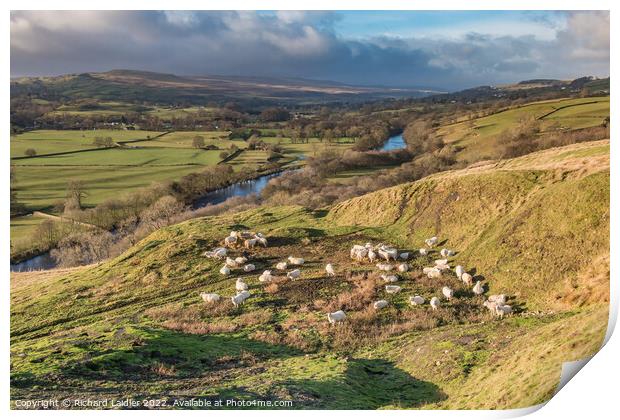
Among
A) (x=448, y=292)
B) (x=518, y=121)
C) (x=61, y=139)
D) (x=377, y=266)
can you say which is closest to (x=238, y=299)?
(x=377, y=266)

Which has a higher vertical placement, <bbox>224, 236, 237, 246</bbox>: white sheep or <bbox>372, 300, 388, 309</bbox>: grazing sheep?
<bbox>224, 236, 237, 246</bbox>: white sheep

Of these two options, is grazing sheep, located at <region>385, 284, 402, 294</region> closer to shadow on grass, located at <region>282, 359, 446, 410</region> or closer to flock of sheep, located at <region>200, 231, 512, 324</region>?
flock of sheep, located at <region>200, 231, 512, 324</region>

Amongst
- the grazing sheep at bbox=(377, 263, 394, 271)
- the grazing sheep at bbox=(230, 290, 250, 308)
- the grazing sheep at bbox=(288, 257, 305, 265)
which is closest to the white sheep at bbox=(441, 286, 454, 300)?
the grazing sheep at bbox=(377, 263, 394, 271)

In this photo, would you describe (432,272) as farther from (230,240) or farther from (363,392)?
(230,240)

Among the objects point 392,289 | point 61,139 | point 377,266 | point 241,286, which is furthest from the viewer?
point 61,139

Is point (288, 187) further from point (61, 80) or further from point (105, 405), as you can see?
point (105, 405)

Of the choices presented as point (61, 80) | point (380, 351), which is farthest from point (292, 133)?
point (380, 351)
